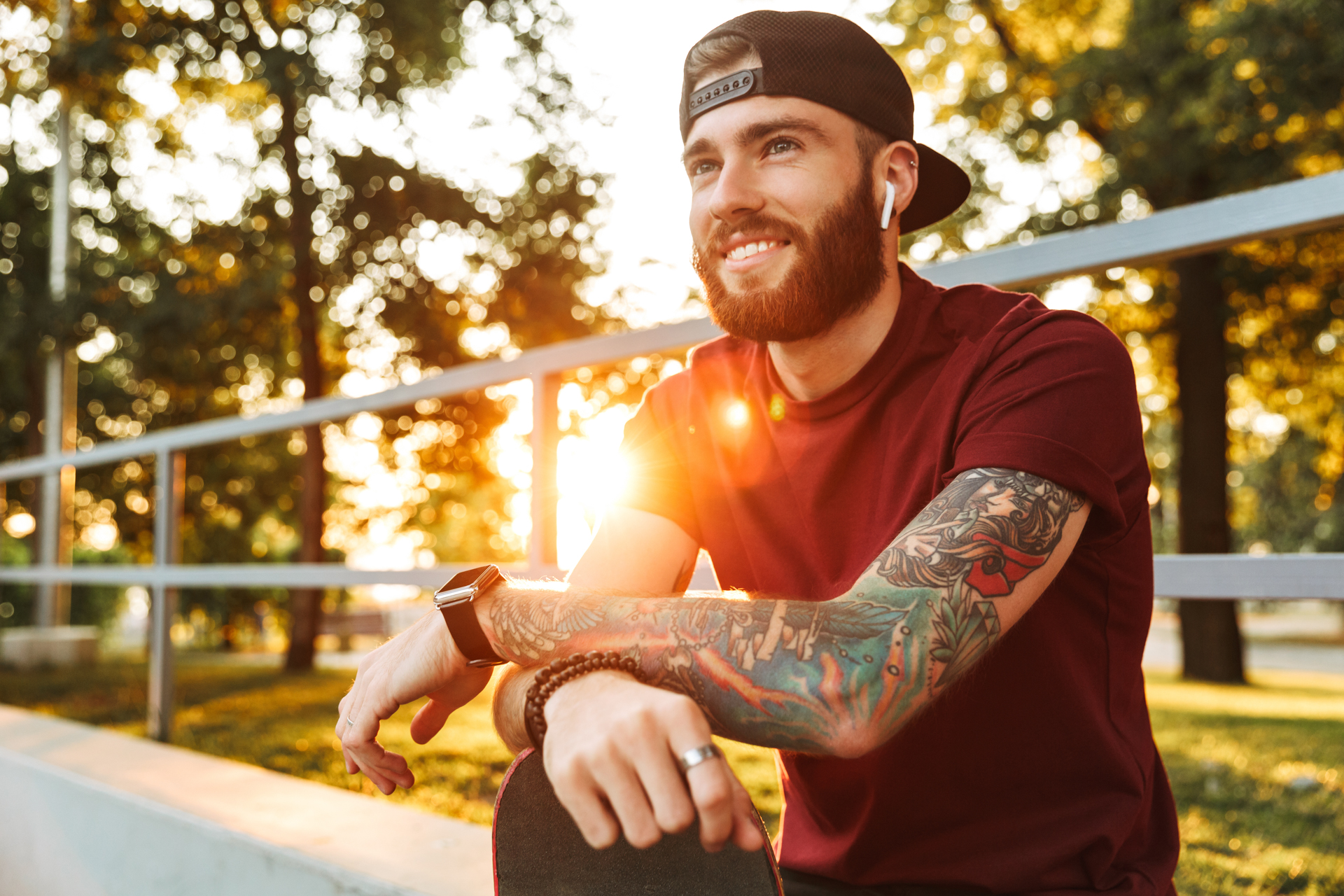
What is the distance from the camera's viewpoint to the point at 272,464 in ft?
75.4

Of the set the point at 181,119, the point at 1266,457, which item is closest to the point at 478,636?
the point at 181,119

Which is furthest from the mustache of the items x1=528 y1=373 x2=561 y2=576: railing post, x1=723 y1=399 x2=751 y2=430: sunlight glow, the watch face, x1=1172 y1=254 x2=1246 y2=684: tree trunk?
x1=1172 y1=254 x2=1246 y2=684: tree trunk

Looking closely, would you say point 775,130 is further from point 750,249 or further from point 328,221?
point 328,221

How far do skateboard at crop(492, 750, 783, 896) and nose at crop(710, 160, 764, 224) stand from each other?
35.2 inches

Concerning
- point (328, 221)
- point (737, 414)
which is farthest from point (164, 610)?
point (328, 221)

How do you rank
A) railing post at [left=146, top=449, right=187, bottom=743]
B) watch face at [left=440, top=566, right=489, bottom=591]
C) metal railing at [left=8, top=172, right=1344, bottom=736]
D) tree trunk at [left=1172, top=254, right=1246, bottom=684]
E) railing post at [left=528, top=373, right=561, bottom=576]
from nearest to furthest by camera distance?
watch face at [left=440, top=566, right=489, bottom=591] < metal railing at [left=8, top=172, right=1344, bottom=736] < railing post at [left=528, top=373, right=561, bottom=576] < railing post at [left=146, top=449, right=187, bottom=743] < tree trunk at [left=1172, top=254, right=1246, bottom=684]

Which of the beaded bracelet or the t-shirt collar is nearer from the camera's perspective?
the beaded bracelet

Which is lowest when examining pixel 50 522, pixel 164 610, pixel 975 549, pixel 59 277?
pixel 164 610

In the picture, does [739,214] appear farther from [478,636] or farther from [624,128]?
[624,128]

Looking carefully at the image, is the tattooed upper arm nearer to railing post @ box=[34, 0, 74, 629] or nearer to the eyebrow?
the eyebrow

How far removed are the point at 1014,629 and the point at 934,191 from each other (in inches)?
33.5

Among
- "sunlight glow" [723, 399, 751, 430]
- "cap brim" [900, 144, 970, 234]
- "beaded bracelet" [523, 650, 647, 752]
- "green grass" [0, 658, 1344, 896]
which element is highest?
"cap brim" [900, 144, 970, 234]

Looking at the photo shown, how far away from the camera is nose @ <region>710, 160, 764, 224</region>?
1575 millimetres

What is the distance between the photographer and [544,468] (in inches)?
103
